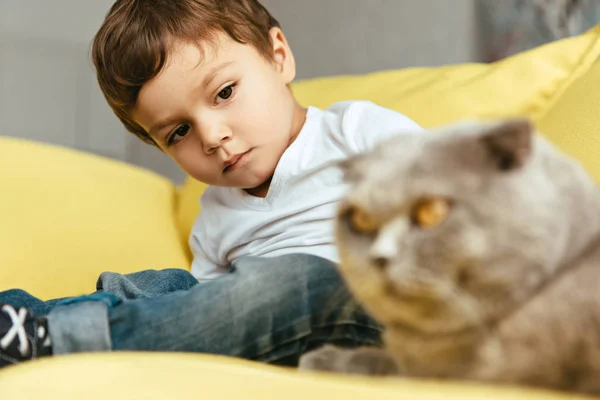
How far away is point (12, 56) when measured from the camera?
204 centimetres

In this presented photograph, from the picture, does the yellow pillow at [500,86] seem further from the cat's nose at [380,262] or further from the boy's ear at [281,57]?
the cat's nose at [380,262]

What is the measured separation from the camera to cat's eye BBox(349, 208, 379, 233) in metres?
0.37

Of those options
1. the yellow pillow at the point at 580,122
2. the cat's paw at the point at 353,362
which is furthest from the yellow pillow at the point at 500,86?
the cat's paw at the point at 353,362

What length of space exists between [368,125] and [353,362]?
1.96 ft

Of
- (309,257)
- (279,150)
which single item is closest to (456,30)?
(279,150)

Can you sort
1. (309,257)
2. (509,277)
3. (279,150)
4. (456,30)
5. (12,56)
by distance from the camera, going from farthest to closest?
1. (12,56)
2. (456,30)
3. (279,150)
4. (309,257)
5. (509,277)

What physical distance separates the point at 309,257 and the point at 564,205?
38cm

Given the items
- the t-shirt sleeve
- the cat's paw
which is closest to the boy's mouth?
the t-shirt sleeve

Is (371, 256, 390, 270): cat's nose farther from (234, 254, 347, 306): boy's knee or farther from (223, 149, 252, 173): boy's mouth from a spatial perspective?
(223, 149, 252, 173): boy's mouth

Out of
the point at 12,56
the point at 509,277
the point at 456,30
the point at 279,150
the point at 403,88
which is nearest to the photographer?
the point at 509,277

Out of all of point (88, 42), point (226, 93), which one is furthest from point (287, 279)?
point (88, 42)

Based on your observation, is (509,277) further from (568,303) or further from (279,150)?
(279,150)

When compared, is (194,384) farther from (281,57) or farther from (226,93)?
(281,57)

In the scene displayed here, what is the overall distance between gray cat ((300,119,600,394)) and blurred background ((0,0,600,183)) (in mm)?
1197
